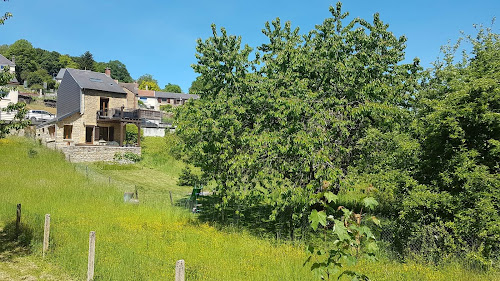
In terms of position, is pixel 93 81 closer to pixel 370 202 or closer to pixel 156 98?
pixel 370 202

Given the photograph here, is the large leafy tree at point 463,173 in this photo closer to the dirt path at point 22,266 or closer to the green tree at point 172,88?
the dirt path at point 22,266

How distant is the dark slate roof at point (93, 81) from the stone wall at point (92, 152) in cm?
777

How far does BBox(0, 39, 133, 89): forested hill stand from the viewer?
89.4m

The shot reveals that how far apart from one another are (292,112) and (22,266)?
894 centimetres

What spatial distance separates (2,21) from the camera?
8969 mm

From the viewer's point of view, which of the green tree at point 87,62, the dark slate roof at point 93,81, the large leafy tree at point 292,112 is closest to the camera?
the large leafy tree at point 292,112

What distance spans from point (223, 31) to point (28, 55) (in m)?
111

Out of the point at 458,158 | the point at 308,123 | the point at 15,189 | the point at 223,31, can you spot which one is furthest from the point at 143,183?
the point at 458,158

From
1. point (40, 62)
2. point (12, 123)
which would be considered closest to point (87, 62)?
point (40, 62)

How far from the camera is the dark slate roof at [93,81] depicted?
120 feet

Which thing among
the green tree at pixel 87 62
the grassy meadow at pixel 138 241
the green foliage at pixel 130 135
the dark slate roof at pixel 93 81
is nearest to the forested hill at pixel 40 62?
the green tree at pixel 87 62

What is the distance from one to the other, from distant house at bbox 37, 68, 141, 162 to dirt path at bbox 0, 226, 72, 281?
24.0 m

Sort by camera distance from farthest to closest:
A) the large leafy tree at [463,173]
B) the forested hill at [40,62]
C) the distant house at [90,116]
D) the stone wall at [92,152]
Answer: the forested hill at [40,62] < the distant house at [90,116] < the stone wall at [92,152] < the large leafy tree at [463,173]

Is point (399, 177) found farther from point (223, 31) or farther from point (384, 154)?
point (223, 31)
